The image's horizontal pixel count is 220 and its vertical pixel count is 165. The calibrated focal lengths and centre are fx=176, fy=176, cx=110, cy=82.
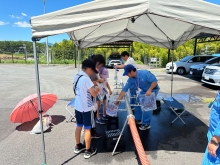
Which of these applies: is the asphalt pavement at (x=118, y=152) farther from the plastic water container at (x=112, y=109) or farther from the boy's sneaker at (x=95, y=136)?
the plastic water container at (x=112, y=109)

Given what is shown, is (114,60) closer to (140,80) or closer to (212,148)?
(140,80)

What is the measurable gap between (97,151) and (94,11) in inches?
96.3

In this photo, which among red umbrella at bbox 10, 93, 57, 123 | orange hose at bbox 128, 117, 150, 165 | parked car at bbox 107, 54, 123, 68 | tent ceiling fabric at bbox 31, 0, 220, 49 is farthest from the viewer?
parked car at bbox 107, 54, 123, 68

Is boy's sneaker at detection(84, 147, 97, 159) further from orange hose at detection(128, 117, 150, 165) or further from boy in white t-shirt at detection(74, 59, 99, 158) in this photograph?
orange hose at detection(128, 117, 150, 165)

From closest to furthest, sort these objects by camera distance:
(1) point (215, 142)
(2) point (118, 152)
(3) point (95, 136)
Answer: (1) point (215, 142)
(2) point (118, 152)
(3) point (95, 136)

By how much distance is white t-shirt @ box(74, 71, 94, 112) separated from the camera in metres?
2.71

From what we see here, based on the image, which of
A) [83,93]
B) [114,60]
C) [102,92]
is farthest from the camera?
[114,60]

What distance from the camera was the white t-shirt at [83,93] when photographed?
2.71m

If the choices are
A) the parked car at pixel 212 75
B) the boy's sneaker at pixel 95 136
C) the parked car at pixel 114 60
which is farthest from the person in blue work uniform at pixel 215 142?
the parked car at pixel 114 60

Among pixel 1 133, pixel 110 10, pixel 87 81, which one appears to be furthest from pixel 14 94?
pixel 110 10

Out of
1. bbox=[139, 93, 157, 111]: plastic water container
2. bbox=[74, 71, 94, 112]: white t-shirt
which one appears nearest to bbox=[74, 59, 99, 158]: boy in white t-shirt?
bbox=[74, 71, 94, 112]: white t-shirt

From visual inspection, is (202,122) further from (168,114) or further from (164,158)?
(164,158)

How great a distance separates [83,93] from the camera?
2791mm

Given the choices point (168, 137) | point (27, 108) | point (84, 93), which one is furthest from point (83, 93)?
point (168, 137)
